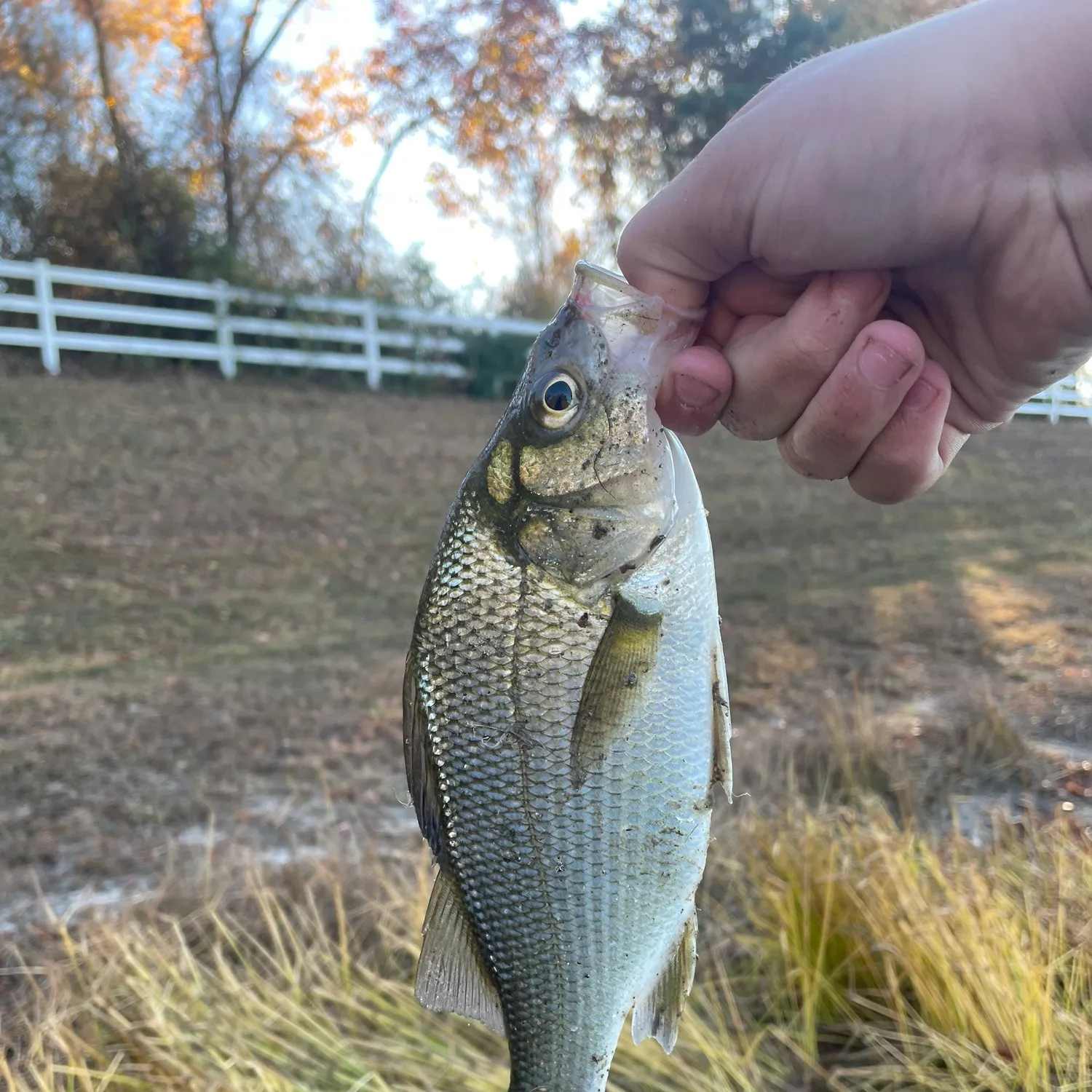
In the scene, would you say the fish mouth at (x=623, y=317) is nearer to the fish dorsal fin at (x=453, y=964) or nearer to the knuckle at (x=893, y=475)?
the knuckle at (x=893, y=475)

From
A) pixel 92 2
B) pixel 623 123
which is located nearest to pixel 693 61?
pixel 623 123

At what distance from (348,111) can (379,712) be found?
566 inches

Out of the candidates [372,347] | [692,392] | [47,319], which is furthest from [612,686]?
[372,347]

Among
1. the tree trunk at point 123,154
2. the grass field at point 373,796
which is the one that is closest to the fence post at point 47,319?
the grass field at point 373,796

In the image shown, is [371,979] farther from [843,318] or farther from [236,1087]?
[843,318]

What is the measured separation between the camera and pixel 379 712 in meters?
5.12

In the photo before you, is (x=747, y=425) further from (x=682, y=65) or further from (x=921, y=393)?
(x=682, y=65)

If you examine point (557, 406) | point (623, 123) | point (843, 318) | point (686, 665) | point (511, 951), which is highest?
point (623, 123)

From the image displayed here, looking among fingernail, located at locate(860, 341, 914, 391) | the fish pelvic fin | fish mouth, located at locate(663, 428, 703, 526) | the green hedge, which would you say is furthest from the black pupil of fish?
the green hedge

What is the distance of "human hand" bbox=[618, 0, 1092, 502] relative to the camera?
1500mm

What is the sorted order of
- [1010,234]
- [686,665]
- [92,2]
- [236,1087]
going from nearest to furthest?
[686,665] → [1010,234] → [236,1087] → [92,2]

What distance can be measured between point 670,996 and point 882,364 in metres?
1.16

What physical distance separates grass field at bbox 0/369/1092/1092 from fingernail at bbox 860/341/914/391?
1.65 metres

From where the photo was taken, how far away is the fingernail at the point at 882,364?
1614 millimetres
